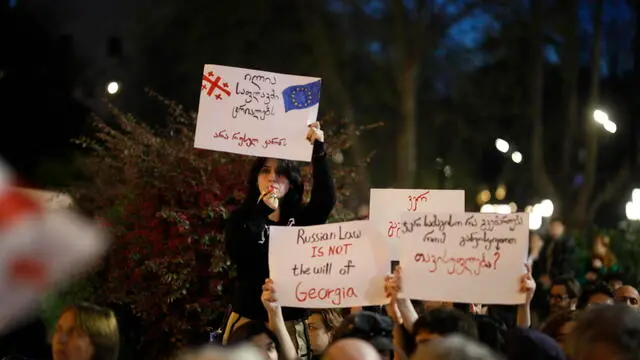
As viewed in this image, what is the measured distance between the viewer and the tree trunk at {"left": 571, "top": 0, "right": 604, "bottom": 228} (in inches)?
949

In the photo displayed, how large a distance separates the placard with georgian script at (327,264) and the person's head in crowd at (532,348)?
3.49 ft

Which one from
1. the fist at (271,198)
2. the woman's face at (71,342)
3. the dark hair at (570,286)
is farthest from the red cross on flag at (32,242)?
the dark hair at (570,286)

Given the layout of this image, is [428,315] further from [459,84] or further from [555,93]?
[555,93]

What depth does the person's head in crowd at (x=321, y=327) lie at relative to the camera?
5.90 metres

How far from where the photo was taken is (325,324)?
19.9ft

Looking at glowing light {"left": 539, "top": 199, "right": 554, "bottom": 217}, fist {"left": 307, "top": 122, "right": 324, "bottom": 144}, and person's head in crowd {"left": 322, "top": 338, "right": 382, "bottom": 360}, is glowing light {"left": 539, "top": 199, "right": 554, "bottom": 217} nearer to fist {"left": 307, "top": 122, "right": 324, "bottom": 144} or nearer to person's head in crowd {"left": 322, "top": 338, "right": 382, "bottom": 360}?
fist {"left": 307, "top": 122, "right": 324, "bottom": 144}

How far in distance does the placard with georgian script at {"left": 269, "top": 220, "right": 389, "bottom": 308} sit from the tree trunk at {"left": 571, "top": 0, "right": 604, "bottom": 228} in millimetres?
19143

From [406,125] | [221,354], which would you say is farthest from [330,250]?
[406,125]

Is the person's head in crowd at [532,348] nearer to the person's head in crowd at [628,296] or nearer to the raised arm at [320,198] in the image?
the raised arm at [320,198]

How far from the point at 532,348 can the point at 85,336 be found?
1.91 metres

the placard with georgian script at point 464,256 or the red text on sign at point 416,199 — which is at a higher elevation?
the red text on sign at point 416,199

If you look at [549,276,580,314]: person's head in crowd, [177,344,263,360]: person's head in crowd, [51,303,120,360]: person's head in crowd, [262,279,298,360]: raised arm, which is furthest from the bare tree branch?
[177,344,263,360]: person's head in crowd

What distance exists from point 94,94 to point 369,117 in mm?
7337

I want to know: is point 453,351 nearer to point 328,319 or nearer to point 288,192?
point 288,192
